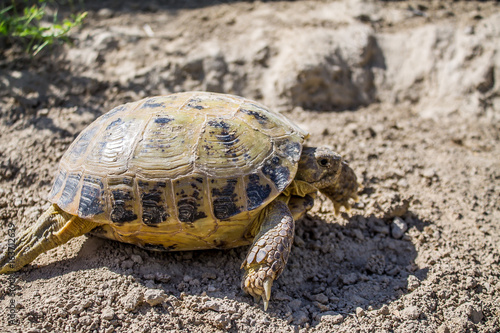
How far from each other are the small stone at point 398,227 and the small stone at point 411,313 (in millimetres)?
723

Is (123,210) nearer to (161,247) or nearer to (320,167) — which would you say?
(161,247)

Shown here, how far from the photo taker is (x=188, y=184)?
2529 millimetres

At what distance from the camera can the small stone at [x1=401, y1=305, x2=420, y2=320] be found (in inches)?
97.7

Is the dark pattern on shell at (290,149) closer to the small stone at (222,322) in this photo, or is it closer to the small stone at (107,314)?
the small stone at (222,322)

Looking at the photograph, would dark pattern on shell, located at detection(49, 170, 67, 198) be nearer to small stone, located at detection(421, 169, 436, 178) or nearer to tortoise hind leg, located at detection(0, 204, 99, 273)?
tortoise hind leg, located at detection(0, 204, 99, 273)

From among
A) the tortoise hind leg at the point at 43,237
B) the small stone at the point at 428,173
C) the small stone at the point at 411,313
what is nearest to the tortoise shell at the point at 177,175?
the tortoise hind leg at the point at 43,237

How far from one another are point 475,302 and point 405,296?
0.42 metres

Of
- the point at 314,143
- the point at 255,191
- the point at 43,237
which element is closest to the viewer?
the point at 255,191

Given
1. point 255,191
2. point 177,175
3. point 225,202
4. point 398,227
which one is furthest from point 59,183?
point 398,227

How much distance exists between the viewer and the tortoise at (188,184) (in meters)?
2.53

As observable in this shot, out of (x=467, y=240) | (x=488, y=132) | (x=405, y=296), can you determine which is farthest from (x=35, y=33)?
(x=488, y=132)

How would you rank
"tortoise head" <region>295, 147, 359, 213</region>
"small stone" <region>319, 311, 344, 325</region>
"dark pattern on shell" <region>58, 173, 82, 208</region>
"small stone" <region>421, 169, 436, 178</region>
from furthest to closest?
1. "small stone" <region>421, 169, 436, 178</region>
2. "tortoise head" <region>295, 147, 359, 213</region>
3. "dark pattern on shell" <region>58, 173, 82, 208</region>
4. "small stone" <region>319, 311, 344, 325</region>

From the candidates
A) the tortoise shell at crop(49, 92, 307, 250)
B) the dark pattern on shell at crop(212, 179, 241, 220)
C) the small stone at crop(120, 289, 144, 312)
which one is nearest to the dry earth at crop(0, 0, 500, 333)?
the small stone at crop(120, 289, 144, 312)

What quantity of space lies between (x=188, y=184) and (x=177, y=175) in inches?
3.3
